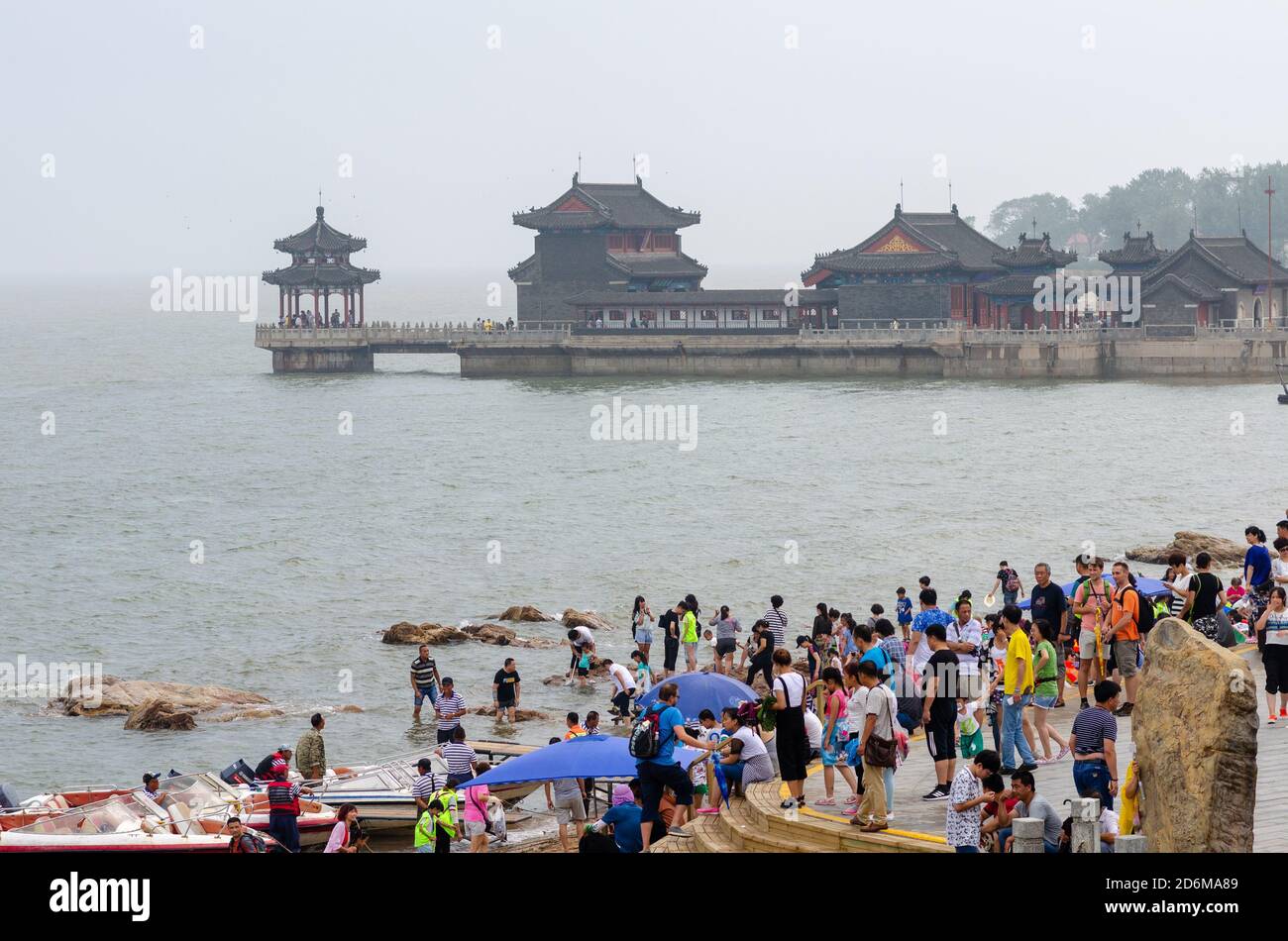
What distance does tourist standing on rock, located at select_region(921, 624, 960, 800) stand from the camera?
42.3 ft

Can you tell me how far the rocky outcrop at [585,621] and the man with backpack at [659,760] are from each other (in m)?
18.4

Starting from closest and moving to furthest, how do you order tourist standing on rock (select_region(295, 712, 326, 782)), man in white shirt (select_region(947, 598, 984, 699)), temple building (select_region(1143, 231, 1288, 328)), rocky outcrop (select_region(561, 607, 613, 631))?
man in white shirt (select_region(947, 598, 984, 699)) → tourist standing on rock (select_region(295, 712, 326, 782)) → rocky outcrop (select_region(561, 607, 613, 631)) → temple building (select_region(1143, 231, 1288, 328))

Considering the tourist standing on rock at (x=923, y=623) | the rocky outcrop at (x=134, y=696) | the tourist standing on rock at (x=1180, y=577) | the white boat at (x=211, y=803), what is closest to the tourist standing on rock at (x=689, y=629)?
the rocky outcrop at (x=134, y=696)

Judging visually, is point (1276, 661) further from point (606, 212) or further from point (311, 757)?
point (606, 212)

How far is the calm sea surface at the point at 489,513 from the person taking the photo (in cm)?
2975

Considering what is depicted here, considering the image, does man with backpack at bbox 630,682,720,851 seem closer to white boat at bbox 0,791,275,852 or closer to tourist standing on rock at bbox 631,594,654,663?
white boat at bbox 0,791,275,852

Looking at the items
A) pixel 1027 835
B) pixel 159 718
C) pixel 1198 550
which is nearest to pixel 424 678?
A: pixel 159 718

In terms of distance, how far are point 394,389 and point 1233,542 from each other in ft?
186

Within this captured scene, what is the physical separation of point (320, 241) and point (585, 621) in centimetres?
6996

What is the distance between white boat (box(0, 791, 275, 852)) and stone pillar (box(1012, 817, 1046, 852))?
23.7 ft

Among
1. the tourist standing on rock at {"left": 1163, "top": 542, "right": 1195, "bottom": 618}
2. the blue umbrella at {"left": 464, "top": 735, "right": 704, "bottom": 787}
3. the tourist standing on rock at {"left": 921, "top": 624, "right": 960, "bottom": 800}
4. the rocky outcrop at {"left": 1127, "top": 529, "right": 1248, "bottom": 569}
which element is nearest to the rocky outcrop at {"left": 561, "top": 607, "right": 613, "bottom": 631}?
the rocky outcrop at {"left": 1127, "top": 529, "right": 1248, "bottom": 569}

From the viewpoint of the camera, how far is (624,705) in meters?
22.5
